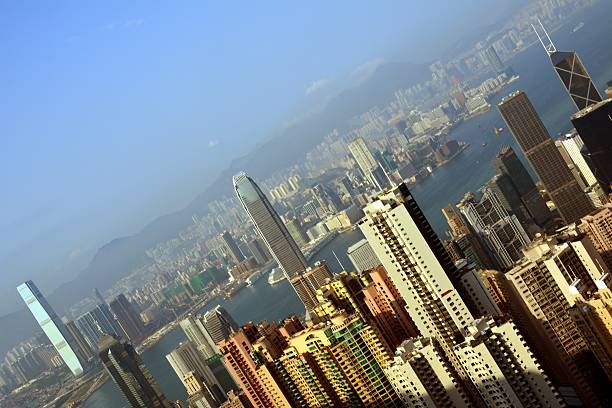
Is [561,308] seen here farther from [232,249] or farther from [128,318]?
[232,249]

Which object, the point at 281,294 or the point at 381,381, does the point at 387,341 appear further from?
the point at 281,294

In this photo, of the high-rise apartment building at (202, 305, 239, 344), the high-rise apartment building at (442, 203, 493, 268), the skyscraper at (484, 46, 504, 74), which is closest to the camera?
the high-rise apartment building at (442, 203, 493, 268)

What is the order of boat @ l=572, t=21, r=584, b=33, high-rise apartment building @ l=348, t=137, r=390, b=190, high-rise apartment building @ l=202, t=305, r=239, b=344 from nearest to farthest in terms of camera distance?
high-rise apartment building @ l=202, t=305, r=239, b=344
high-rise apartment building @ l=348, t=137, r=390, b=190
boat @ l=572, t=21, r=584, b=33

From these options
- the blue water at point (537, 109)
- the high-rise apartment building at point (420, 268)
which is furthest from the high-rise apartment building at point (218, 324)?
the high-rise apartment building at point (420, 268)

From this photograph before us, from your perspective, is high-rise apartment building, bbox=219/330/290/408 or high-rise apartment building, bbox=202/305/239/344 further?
high-rise apartment building, bbox=202/305/239/344

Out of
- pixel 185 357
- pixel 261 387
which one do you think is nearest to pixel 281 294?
pixel 185 357

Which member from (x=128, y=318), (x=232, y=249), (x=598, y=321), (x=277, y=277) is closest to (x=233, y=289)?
(x=277, y=277)

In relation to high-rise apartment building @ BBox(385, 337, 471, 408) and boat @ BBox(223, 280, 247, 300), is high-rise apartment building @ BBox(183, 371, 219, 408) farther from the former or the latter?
boat @ BBox(223, 280, 247, 300)

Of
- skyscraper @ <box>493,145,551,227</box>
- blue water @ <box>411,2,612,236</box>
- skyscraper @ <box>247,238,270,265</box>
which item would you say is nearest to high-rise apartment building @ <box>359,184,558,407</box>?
skyscraper @ <box>493,145,551,227</box>
